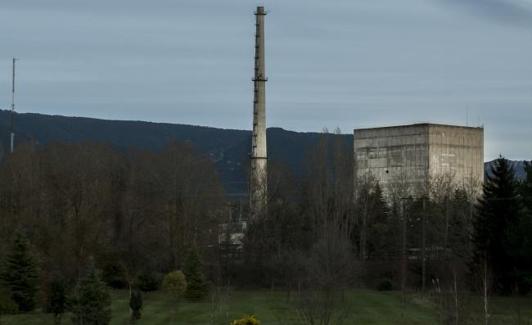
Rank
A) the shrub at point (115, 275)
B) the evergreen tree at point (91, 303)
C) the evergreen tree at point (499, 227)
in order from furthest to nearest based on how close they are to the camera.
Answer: the shrub at point (115, 275) < the evergreen tree at point (499, 227) < the evergreen tree at point (91, 303)

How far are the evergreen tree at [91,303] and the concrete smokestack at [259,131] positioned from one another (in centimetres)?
3740

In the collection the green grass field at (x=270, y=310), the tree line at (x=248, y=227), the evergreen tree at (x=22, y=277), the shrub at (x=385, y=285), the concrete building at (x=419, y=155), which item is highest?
the concrete building at (x=419, y=155)

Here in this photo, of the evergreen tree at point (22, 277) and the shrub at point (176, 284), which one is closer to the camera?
the evergreen tree at point (22, 277)

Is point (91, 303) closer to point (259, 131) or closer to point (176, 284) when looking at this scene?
point (176, 284)

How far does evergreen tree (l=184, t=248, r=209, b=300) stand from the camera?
185ft

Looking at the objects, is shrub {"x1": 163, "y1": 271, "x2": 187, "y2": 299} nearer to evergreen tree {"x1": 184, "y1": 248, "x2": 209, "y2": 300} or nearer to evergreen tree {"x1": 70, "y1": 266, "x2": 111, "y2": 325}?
evergreen tree {"x1": 184, "y1": 248, "x2": 209, "y2": 300}

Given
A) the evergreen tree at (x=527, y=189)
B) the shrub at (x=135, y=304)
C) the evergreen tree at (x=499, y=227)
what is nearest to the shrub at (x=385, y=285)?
the evergreen tree at (x=499, y=227)

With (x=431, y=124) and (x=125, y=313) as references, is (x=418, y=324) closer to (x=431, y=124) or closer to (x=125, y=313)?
(x=125, y=313)

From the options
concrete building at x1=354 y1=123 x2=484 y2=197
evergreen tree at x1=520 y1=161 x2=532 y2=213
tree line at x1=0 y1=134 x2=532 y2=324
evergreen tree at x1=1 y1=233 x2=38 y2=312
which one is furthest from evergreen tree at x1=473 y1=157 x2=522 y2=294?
concrete building at x1=354 y1=123 x2=484 y2=197

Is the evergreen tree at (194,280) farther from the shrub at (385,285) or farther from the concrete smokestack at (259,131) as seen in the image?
the concrete smokestack at (259,131)

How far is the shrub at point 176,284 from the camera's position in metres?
56.0

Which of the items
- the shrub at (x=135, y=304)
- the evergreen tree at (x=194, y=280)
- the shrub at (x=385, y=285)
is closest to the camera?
the shrub at (x=135, y=304)

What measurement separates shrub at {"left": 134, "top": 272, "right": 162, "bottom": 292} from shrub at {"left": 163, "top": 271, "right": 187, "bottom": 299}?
429cm

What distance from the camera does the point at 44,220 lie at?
203 feet
